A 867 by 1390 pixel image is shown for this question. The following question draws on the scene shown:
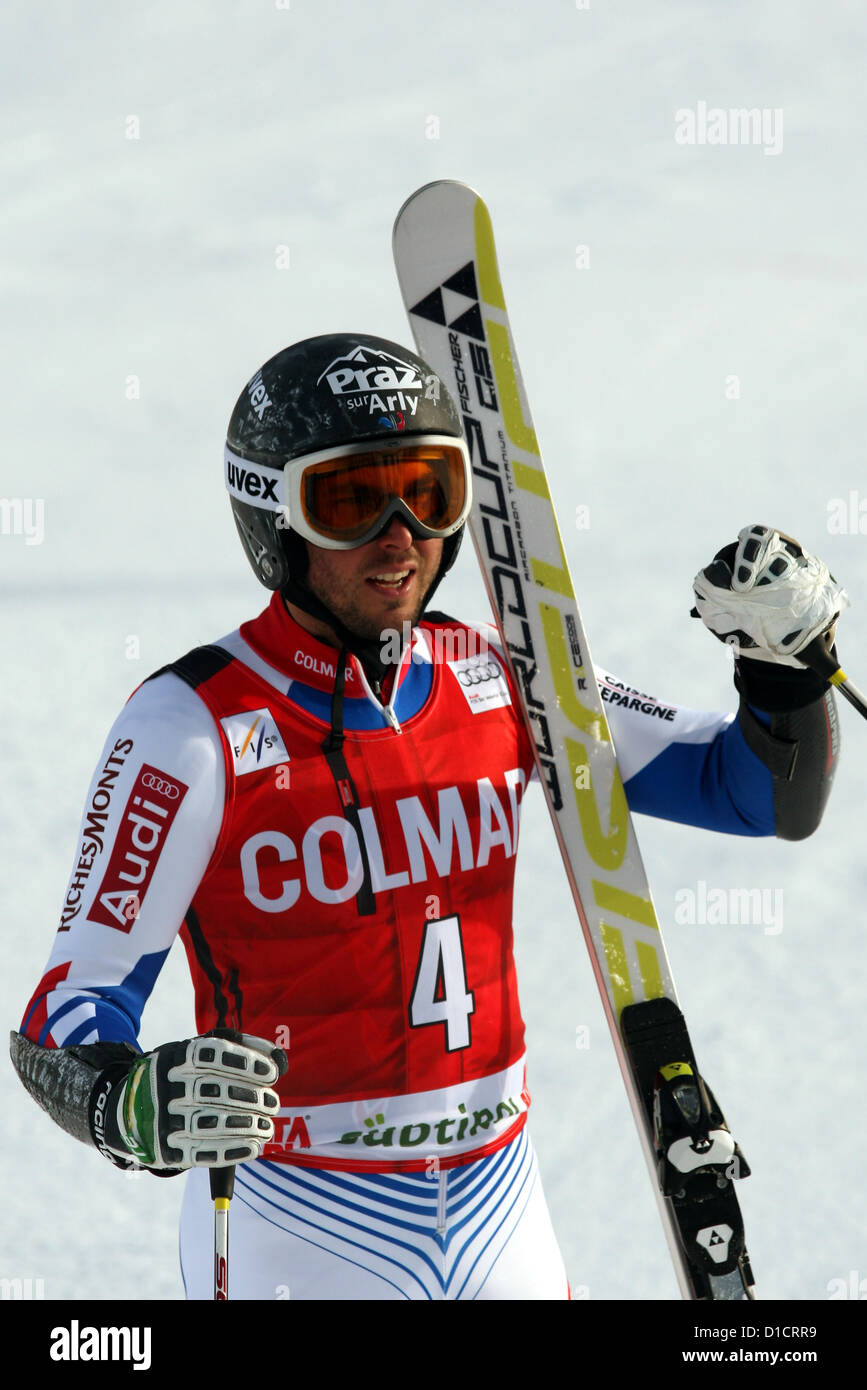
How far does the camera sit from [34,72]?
49.6 feet

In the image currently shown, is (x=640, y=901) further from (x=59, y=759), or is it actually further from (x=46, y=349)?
(x=46, y=349)

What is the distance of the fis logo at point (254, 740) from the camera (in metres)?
3.15

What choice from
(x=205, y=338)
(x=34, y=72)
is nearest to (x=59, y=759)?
(x=205, y=338)

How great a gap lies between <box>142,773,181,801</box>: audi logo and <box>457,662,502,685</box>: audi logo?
69 centimetres

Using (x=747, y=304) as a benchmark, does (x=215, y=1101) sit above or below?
below

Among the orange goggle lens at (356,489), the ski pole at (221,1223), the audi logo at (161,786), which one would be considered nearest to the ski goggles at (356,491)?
the orange goggle lens at (356,489)

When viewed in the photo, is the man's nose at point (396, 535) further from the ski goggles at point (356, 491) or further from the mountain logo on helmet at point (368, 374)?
the mountain logo on helmet at point (368, 374)

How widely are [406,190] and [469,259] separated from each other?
396 inches

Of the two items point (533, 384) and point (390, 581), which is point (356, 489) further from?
point (533, 384)

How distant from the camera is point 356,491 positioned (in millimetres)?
3217

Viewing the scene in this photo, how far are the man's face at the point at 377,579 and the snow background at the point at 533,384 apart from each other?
10.9 feet

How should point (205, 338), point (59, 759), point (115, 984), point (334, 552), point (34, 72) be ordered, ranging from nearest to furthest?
point (115, 984) → point (334, 552) → point (59, 759) → point (205, 338) → point (34, 72)

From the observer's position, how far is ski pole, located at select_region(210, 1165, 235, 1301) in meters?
2.99

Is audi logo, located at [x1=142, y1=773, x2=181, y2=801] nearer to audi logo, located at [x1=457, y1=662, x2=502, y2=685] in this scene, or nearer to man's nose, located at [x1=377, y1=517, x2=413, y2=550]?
man's nose, located at [x1=377, y1=517, x2=413, y2=550]
